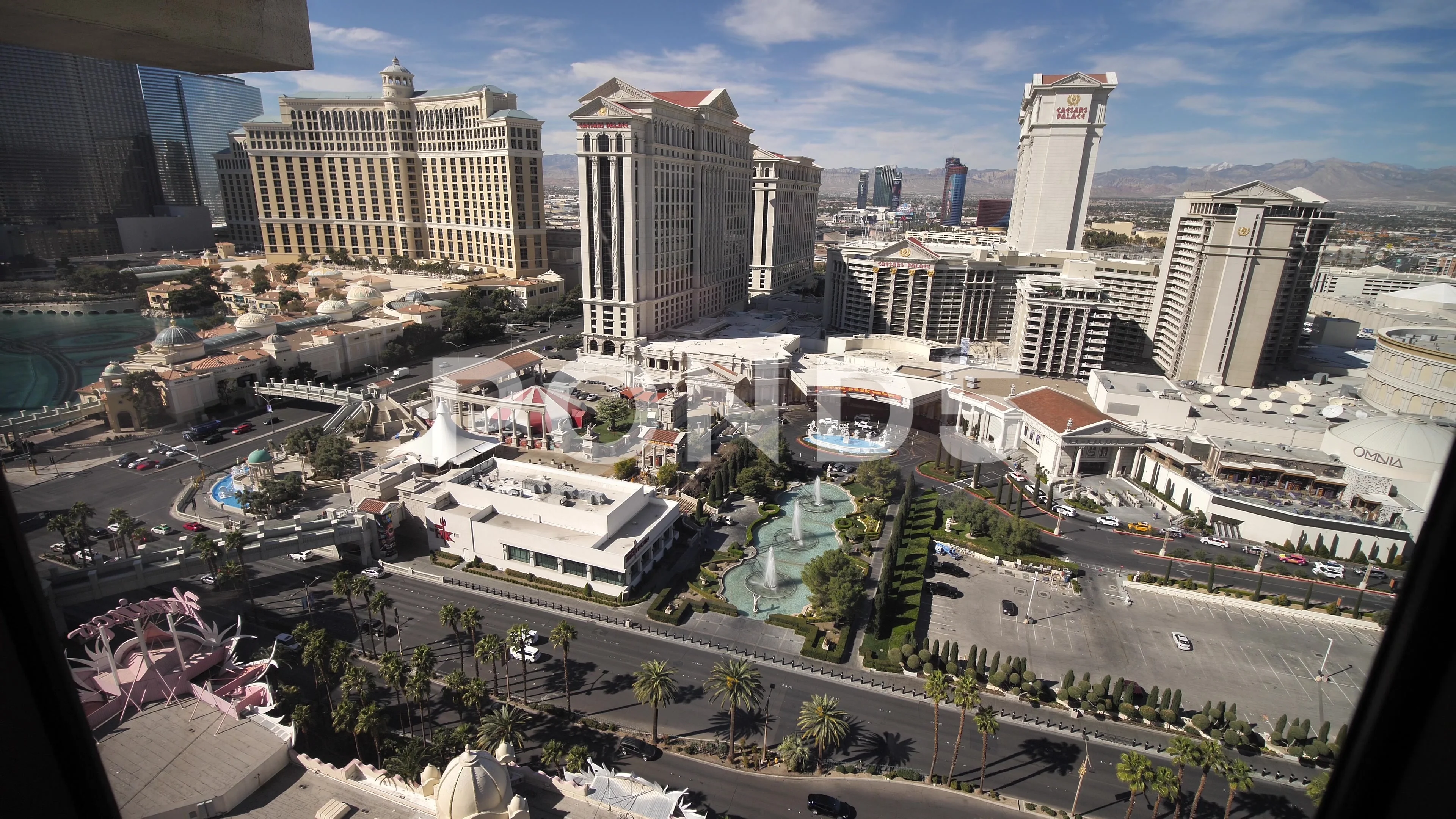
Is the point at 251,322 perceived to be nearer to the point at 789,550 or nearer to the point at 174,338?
the point at 174,338

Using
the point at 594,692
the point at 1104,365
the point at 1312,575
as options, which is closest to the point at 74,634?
the point at 594,692

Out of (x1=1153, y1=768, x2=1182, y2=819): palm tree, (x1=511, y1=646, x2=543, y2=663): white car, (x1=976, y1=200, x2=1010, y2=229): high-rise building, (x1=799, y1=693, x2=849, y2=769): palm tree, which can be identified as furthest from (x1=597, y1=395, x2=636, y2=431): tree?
(x1=976, y1=200, x2=1010, y2=229): high-rise building

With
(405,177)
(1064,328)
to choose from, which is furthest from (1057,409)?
(405,177)

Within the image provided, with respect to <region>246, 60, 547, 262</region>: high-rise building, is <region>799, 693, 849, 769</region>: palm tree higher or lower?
lower

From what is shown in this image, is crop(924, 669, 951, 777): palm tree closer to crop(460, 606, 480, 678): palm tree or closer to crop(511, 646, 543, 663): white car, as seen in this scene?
crop(511, 646, 543, 663): white car

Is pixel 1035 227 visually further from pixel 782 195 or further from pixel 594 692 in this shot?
pixel 594 692

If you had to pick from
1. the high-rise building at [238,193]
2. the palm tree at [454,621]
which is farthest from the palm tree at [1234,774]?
the high-rise building at [238,193]
